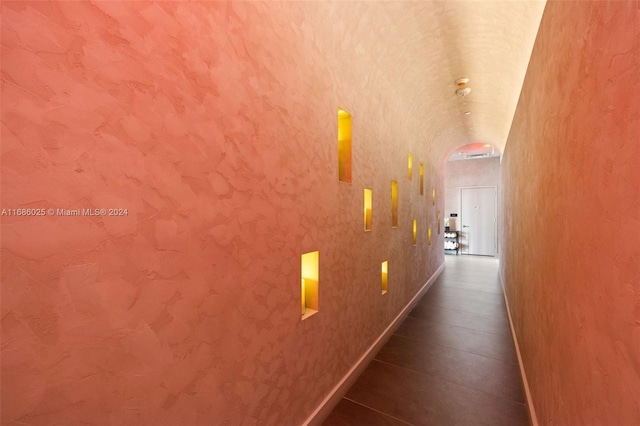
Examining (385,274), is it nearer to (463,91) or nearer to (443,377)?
(443,377)

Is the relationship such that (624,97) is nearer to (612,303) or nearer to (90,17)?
(612,303)

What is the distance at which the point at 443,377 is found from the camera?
2355 millimetres

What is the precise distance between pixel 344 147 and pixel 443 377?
2311 millimetres

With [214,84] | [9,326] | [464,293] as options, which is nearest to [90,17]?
[214,84]

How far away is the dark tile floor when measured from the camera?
191 cm

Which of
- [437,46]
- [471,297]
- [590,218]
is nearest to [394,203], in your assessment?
[437,46]

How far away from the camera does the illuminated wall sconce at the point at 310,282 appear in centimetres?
185

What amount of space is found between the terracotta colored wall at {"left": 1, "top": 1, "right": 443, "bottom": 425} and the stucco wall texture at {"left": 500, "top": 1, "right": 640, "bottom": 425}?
4.31 feet

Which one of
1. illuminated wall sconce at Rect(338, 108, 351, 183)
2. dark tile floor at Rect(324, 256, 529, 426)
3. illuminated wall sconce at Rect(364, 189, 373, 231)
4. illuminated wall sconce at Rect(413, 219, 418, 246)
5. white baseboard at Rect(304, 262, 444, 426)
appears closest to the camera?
white baseboard at Rect(304, 262, 444, 426)

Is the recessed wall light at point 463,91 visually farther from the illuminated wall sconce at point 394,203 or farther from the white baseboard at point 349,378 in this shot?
the white baseboard at point 349,378

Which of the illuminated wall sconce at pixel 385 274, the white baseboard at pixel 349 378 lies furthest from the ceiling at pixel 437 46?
the white baseboard at pixel 349 378

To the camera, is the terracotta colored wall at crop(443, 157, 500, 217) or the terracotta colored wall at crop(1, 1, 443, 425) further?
the terracotta colored wall at crop(443, 157, 500, 217)

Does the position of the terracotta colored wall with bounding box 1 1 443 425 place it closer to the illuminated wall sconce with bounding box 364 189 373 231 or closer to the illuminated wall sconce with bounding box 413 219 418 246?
the illuminated wall sconce with bounding box 364 189 373 231

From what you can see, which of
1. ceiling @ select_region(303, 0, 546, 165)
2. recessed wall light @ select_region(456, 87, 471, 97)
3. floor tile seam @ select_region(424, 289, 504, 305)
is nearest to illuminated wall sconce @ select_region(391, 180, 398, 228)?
ceiling @ select_region(303, 0, 546, 165)
